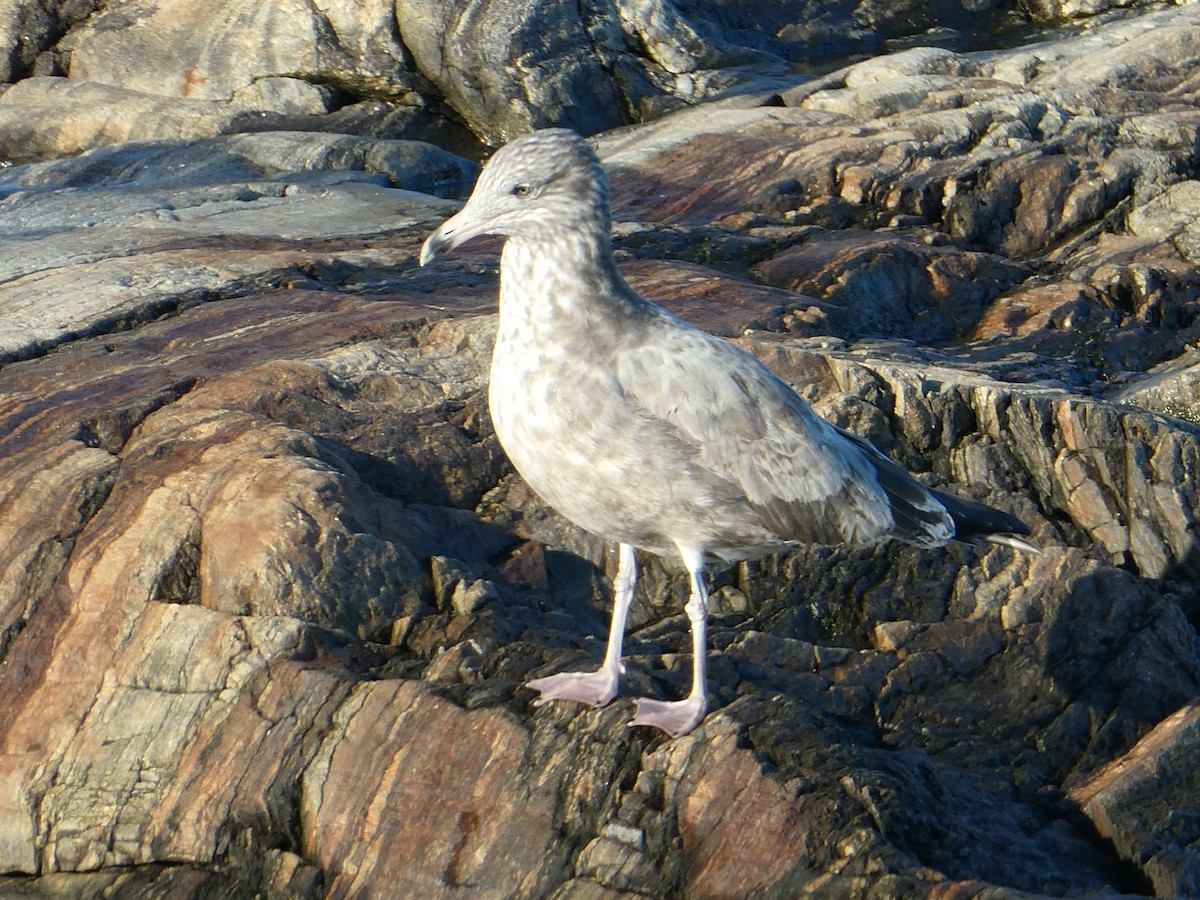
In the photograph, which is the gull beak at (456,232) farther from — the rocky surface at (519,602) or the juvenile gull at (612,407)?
the rocky surface at (519,602)

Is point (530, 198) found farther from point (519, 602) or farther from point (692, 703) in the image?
point (692, 703)

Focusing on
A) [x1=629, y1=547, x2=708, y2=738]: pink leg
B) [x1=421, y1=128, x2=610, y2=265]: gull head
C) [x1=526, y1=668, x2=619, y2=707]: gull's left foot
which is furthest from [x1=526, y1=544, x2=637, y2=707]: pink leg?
[x1=421, y1=128, x2=610, y2=265]: gull head

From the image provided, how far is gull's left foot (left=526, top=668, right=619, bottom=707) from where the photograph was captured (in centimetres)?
447

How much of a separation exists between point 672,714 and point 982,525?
1.77 meters

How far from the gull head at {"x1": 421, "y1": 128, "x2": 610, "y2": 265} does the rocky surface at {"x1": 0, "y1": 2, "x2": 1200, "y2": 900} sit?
134cm

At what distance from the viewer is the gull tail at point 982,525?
538 centimetres

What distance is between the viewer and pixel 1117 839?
14.5ft

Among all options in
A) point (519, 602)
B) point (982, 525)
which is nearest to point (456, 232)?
point (519, 602)

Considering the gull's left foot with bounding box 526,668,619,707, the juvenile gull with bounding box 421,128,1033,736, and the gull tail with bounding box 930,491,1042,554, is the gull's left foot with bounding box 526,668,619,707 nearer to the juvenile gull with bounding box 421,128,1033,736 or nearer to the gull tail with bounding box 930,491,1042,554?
the juvenile gull with bounding box 421,128,1033,736

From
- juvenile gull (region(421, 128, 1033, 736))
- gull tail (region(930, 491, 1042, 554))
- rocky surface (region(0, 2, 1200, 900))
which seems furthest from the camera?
gull tail (region(930, 491, 1042, 554))

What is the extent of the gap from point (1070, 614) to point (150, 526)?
380cm

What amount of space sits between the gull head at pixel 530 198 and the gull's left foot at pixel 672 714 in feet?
5.29

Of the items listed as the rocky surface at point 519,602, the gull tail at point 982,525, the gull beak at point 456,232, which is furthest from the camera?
the gull tail at point 982,525

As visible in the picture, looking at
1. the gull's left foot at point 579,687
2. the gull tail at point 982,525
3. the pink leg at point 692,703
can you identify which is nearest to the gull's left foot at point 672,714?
the pink leg at point 692,703
